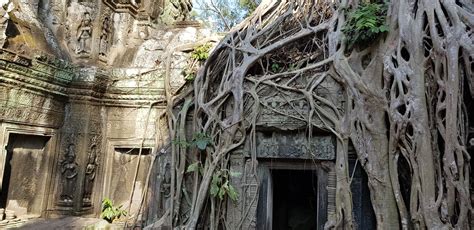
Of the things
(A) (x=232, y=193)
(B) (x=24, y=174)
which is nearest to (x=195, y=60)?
(A) (x=232, y=193)

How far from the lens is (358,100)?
161 inches

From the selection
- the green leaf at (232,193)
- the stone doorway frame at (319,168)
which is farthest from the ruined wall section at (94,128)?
the stone doorway frame at (319,168)

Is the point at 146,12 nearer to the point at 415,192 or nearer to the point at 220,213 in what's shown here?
the point at 220,213

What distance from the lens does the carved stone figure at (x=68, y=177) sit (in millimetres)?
5328

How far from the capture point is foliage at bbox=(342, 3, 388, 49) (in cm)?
417

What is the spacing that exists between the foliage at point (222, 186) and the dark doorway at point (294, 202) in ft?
6.47

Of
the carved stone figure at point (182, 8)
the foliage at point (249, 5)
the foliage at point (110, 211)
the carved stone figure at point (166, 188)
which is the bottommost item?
the foliage at point (110, 211)

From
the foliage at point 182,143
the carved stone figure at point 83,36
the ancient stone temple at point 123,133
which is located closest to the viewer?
the ancient stone temple at point 123,133

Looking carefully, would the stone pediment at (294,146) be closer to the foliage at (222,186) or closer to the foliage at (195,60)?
the foliage at (222,186)

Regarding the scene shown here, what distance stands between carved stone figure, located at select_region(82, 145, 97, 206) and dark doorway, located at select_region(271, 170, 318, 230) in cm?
284

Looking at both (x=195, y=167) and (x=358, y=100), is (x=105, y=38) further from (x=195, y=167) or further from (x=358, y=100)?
(x=358, y=100)

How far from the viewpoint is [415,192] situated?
142 inches

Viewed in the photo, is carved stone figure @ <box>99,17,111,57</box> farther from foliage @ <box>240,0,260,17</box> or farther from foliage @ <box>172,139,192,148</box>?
foliage @ <box>240,0,260,17</box>

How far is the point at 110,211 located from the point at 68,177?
0.85 m
